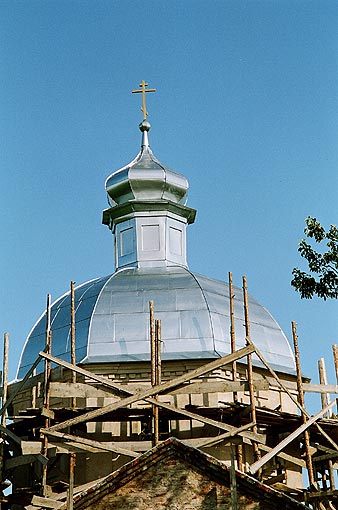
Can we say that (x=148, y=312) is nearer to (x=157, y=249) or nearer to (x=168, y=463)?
(x=157, y=249)

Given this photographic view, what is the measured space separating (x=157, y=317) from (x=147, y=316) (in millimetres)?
172

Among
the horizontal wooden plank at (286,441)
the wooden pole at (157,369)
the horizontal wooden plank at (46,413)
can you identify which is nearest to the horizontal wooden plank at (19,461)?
the horizontal wooden plank at (46,413)

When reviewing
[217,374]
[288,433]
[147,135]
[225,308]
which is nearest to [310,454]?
[288,433]

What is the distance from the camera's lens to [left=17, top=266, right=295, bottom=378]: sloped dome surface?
16.7m

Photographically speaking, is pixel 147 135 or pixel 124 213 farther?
pixel 147 135

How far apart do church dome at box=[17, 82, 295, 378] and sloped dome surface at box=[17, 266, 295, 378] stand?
16mm

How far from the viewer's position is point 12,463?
15242 mm

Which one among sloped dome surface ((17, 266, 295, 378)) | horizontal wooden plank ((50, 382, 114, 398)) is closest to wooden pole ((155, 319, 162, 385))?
horizontal wooden plank ((50, 382, 114, 398))

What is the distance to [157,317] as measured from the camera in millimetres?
17125

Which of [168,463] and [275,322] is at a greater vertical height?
[275,322]

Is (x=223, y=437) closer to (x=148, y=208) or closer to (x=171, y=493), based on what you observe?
(x=171, y=493)

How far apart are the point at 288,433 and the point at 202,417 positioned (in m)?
2.21

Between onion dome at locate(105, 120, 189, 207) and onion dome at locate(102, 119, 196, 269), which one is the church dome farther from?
onion dome at locate(105, 120, 189, 207)

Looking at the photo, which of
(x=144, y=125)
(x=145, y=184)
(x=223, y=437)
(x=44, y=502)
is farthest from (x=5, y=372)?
(x=144, y=125)
